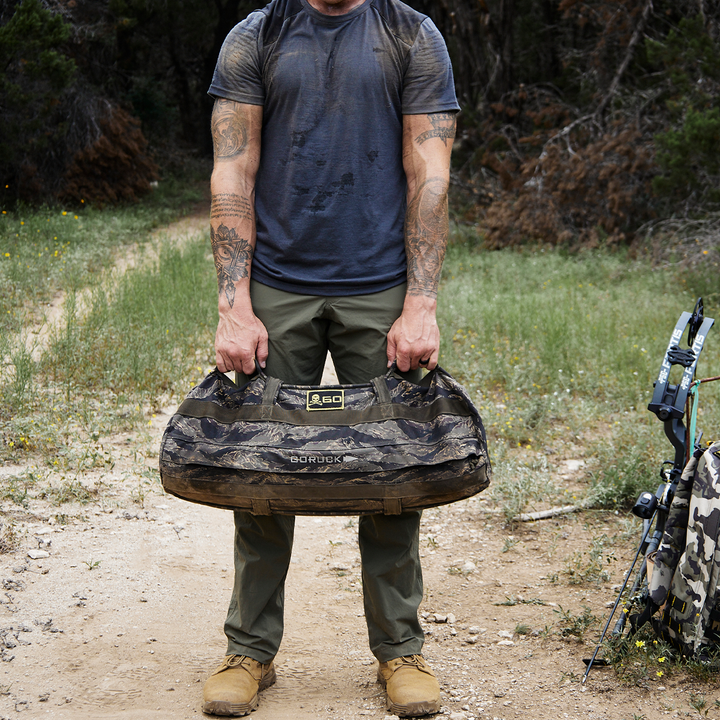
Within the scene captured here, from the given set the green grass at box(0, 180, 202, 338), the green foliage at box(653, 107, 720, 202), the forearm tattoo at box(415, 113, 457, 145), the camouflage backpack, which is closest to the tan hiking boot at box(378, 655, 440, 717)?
the camouflage backpack

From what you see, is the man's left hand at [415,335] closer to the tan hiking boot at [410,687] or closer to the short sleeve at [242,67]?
the short sleeve at [242,67]

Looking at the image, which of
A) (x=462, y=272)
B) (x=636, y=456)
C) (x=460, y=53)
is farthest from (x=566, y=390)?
(x=460, y=53)

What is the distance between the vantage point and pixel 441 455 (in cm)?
207

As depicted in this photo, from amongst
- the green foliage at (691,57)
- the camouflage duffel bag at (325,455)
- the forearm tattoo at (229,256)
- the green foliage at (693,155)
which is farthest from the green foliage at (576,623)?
Result: the green foliage at (691,57)

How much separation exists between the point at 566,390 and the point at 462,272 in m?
4.67

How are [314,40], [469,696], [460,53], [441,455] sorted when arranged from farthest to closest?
1. [460,53]
2. [469,696]
3. [314,40]
4. [441,455]

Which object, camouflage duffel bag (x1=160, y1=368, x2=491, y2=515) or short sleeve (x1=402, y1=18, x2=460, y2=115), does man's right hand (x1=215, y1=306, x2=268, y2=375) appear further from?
short sleeve (x1=402, y1=18, x2=460, y2=115)

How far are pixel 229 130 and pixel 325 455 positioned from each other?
99cm

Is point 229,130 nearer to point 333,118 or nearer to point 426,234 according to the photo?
point 333,118

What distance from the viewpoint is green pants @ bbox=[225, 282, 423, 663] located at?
2.35 metres

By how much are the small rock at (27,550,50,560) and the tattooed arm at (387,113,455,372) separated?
1925 mm

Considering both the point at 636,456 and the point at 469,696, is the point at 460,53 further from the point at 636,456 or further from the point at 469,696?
the point at 469,696

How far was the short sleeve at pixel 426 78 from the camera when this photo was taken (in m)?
2.29

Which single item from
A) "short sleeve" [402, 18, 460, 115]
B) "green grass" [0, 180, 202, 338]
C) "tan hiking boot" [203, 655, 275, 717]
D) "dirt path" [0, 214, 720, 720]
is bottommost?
Answer: "dirt path" [0, 214, 720, 720]
